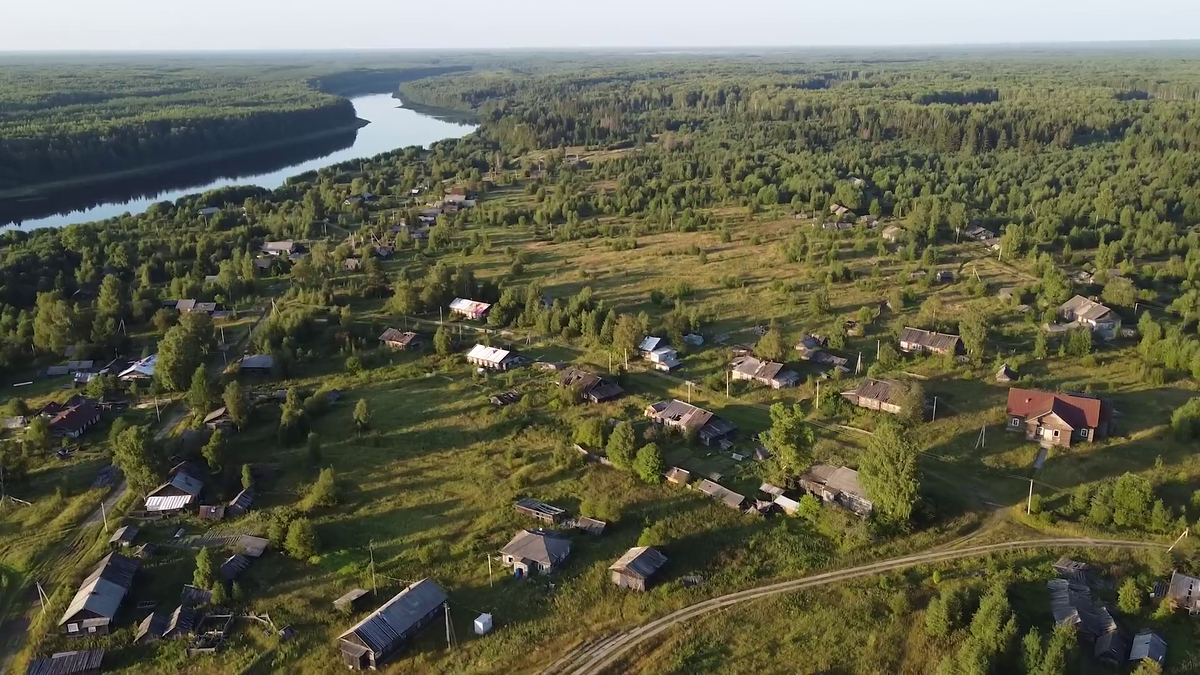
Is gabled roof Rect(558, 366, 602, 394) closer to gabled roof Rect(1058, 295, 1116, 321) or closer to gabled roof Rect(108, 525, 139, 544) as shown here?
→ gabled roof Rect(108, 525, 139, 544)

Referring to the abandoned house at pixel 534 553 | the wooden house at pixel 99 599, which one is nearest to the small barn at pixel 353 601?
the abandoned house at pixel 534 553

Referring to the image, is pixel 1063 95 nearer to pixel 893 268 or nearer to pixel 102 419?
pixel 893 268

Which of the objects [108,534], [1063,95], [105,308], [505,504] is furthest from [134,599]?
[1063,95]

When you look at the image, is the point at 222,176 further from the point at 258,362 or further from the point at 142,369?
the point at 258,362

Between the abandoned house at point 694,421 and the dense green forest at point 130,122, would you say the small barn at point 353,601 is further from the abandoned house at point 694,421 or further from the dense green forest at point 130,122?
the dense green forest at point 130,122

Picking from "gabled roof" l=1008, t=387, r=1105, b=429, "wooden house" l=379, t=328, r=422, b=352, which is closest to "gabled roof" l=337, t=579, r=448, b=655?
"wooden house" l=379, t=328, r=422, b=352

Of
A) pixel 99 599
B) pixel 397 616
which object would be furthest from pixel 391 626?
pixel 99 599
